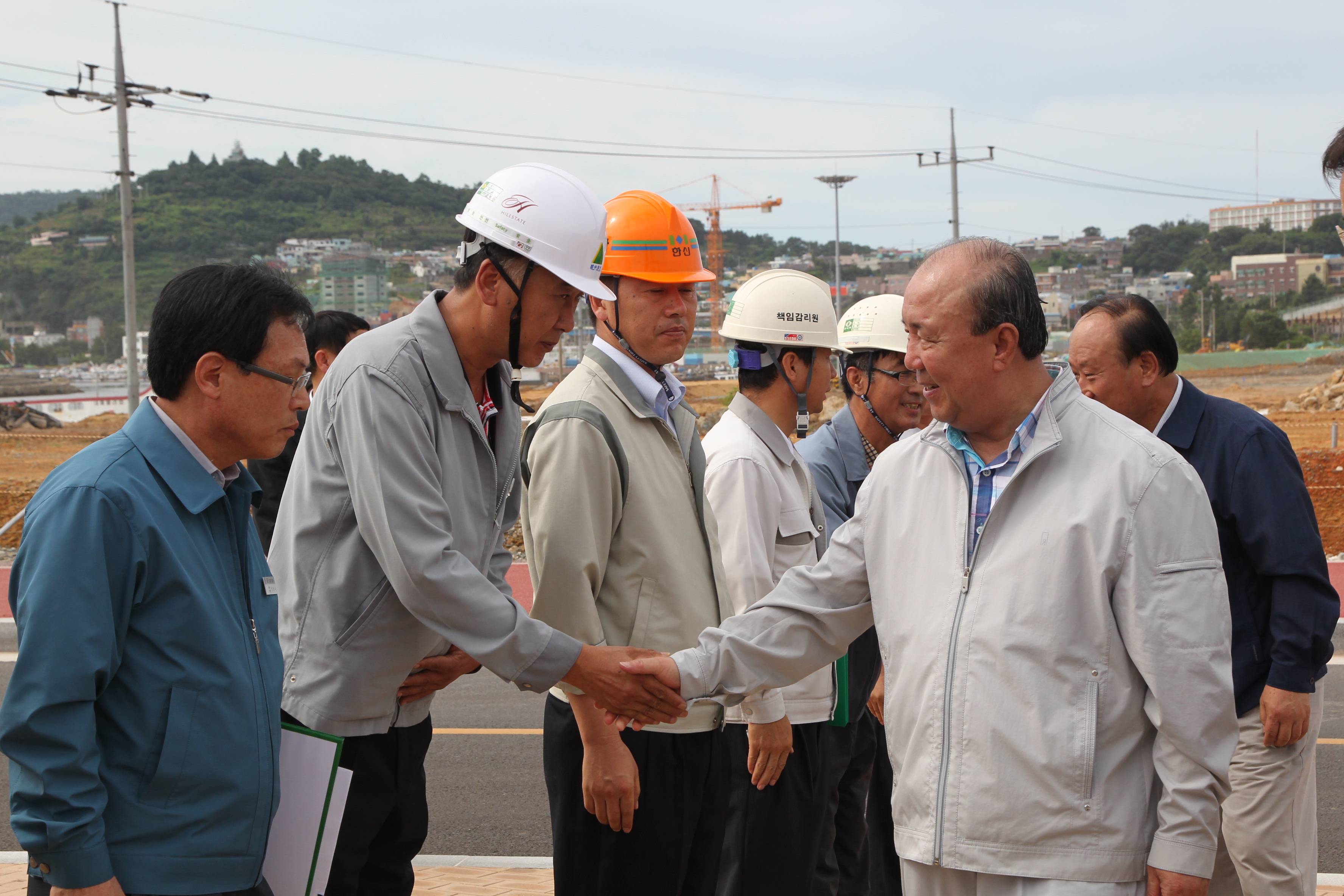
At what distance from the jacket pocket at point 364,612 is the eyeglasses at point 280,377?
1.65 feet

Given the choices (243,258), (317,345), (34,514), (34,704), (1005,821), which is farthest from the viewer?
(243,258)

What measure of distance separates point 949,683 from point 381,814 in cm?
146

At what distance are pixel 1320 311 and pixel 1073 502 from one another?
85.1 meters

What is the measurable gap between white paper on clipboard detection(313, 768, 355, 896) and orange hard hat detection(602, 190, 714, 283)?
168 centimetres

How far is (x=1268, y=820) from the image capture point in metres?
3.51

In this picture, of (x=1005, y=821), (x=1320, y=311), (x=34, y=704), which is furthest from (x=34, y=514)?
(x=1320, y=311)

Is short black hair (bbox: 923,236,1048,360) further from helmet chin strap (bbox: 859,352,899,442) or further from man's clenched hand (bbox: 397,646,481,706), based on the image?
helmet chin strap (bbox: 859,352,899,442)

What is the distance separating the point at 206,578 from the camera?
87.5 inches

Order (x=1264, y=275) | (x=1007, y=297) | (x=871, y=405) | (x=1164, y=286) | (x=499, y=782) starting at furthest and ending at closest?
(x=1164, y=286) < (x=1264, y=275) < (x=499, y=782) < (x=871, y=405) < (x=1007, y=297)

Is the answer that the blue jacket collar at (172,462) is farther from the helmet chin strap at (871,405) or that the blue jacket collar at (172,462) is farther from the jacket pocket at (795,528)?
the helmet chin strap at (871,405)

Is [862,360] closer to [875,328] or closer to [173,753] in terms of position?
[875,328]

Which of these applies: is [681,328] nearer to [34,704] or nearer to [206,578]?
[206,578]

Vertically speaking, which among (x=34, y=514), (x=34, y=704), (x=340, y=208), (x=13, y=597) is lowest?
(x=34, y=704)

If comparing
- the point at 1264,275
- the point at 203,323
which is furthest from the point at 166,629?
the point at 1264,275
